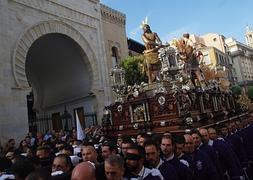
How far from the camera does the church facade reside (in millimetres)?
15453

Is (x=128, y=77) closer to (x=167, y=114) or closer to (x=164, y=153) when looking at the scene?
(x=167, y=114)

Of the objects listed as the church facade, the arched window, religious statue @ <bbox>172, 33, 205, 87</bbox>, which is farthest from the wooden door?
religious statue @ <bbox>172, 33, 205, 87</bbox>

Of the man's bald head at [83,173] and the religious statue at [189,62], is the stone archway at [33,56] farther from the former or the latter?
the man's bald head at [83,173]

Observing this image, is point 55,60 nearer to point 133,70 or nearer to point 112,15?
point 133,70

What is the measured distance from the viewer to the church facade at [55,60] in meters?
15.5

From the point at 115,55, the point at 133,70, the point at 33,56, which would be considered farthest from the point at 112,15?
the point at 33,56

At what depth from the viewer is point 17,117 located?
15312mm

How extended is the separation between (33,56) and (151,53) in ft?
33.3

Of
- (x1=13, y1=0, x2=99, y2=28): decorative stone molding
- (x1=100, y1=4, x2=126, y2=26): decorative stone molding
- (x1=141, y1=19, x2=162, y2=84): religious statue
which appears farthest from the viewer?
(x1=100, y1=4, x2=126, y2=26): decorative stone molding

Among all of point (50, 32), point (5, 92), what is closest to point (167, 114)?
point (5, 92)

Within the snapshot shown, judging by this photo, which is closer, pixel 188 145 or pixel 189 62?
pixel 188 145

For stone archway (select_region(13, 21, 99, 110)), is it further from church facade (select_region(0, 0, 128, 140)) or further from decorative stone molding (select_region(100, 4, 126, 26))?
decorative stone molding (select_region(100, 4, 126, 26))

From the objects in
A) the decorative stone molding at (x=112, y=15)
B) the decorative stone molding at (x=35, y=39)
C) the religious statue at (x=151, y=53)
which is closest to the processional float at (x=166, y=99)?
the religious statue at (x=151, y=53)

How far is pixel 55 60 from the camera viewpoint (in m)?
21.5
